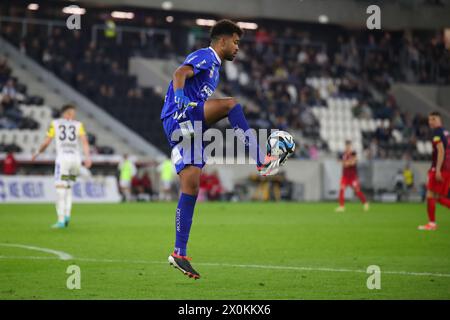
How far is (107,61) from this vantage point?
43031 millimetres

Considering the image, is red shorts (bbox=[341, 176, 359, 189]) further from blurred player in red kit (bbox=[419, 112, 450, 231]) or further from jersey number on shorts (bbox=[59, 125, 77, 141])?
jersey number on shorts (bbox=[59, 125, 77, 141])

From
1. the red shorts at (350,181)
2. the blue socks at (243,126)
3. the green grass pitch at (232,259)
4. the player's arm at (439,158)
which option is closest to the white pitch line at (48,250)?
the green grass pitch at (232,259)

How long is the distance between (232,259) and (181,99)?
3.96 m

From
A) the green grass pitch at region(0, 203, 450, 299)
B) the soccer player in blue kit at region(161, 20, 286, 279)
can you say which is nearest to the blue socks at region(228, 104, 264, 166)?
the soccer player in blue kit at region(161, 20, 286, 279)

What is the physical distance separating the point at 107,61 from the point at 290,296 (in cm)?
3561

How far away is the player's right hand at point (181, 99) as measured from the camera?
9219 mm

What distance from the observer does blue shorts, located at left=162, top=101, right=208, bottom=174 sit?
9.70 metres

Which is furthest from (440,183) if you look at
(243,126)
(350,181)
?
(350,181)

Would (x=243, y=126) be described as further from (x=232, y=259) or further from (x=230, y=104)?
(x=232, y=259)

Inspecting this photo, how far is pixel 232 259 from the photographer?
1250 centimetres

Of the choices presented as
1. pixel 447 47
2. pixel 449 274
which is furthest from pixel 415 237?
pixel 447 47

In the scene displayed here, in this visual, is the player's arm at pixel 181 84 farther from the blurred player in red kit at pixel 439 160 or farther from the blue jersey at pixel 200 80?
the blurred player in red kit at pixel 439 160

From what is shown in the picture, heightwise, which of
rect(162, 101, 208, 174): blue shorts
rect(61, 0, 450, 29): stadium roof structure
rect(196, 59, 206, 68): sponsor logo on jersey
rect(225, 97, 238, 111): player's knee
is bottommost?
rect(162, 101, 208, 174): blue shorts
